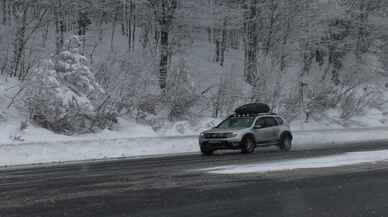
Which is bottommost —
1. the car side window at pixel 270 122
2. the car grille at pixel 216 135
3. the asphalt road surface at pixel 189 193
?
the car grille at pixel 216 135

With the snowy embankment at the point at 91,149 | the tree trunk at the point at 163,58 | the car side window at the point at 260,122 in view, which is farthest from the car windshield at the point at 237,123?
the tree trunk at the point at 163,58

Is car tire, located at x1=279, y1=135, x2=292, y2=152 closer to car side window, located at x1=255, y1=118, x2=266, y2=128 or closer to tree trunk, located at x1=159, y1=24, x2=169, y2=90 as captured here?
car side window, located at x1=255, y1=118, x2=266, y2=128

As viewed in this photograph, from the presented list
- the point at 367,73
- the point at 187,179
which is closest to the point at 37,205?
the point at 187,179

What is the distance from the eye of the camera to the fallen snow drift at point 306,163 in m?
18.2

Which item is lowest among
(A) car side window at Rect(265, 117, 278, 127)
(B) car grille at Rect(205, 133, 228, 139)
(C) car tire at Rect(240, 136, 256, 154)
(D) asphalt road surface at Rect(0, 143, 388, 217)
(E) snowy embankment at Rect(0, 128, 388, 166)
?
(E) snowy embankment at Rect(0, 128, 388, 166)

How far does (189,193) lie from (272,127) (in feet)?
47.2

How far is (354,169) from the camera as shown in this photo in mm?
18484

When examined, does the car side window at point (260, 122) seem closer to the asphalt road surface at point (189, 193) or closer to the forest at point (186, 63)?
the asphalt road surface at point (189, 193)

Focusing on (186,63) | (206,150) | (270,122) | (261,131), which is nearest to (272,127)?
(270,122)

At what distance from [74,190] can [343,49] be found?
4537 cm

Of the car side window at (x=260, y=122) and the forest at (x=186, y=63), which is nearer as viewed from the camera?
A: the car side window at (x=260, y=122)

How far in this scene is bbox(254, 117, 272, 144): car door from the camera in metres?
26.4

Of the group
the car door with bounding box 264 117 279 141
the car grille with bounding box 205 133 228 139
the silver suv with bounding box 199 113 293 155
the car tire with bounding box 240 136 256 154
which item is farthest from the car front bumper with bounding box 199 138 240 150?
the car door with bounding box 264 117 279 141

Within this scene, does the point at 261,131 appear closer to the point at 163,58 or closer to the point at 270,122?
the point at 270,122
